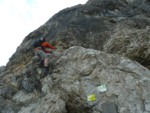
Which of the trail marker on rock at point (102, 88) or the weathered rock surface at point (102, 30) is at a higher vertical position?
the weathered rock surface at point (102, 30)

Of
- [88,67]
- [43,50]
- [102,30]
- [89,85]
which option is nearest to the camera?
[89,85]

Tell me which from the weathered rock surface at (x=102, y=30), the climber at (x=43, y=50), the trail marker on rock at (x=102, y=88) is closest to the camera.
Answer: the trail marker on rock at (x=102, y=88)

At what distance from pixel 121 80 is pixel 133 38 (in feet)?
18.5

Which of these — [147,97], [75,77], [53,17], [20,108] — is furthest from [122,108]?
[53,17]

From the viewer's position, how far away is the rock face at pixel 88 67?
50.2 feet

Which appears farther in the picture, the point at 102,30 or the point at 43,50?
the point at 102,30

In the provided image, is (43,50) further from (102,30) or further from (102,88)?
(102,30)

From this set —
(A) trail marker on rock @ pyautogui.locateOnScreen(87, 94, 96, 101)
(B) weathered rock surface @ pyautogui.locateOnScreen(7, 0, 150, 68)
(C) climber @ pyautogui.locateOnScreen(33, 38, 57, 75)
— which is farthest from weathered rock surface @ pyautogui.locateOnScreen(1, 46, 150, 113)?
(B) weathered rock surface @ pyautogui.locateOnScreen(7, 0, 150, 68)

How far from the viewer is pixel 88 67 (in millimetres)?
16859

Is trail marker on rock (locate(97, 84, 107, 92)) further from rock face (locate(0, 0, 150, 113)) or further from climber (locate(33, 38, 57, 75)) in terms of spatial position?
climber (locate(33, 38, 57, 75))

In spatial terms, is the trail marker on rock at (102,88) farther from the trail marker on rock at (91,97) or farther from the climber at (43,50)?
the climber at (43,50)

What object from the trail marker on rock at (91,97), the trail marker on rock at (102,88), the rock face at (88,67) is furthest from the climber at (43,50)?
the trail marker on rock at (102,88)

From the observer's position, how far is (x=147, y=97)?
1452 centimetres

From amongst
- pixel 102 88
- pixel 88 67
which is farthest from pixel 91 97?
pixel 88 67
